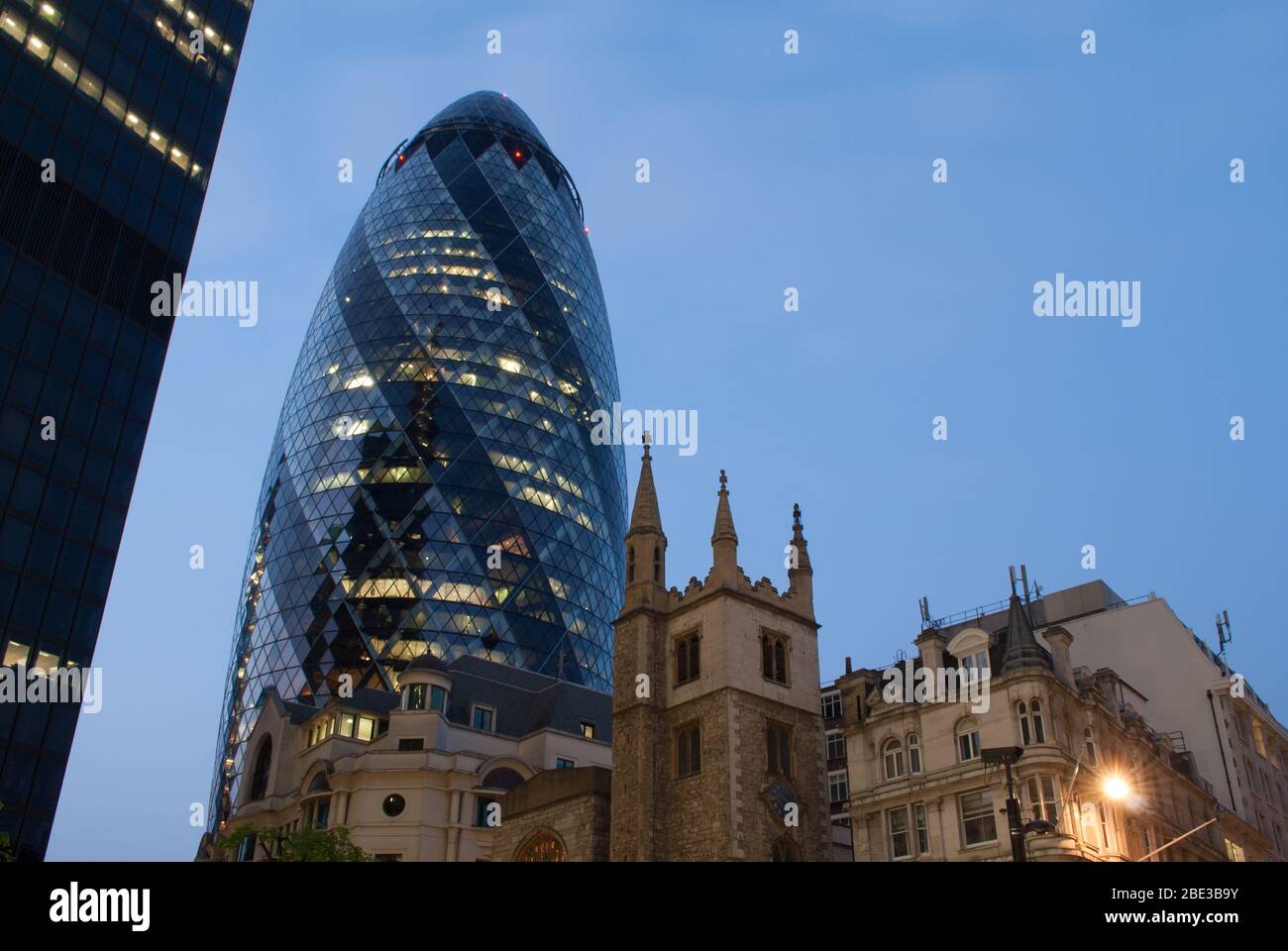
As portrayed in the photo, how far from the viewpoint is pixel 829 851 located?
53.5m

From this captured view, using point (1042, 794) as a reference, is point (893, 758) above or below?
above

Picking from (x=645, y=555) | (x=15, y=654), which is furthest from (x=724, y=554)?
(x=15, y=654)

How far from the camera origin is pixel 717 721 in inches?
2034

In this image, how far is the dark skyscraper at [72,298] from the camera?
5888 cm

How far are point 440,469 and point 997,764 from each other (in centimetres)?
8124

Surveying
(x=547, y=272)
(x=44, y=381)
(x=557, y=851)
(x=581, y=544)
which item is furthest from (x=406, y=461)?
(x=557, y=851)

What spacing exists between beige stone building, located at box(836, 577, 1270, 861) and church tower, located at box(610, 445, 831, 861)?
3.72 metres

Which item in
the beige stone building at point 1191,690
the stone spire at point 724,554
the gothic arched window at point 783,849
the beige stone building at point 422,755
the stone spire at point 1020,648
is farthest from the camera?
the beige stone building at point 422,755

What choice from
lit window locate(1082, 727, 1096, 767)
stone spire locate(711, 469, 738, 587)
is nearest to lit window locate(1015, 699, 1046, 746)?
lit window locate(1082, 727, 1096, 767)

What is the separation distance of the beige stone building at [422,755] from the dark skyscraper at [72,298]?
17.7 meters

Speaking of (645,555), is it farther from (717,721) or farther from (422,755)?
(422,755)

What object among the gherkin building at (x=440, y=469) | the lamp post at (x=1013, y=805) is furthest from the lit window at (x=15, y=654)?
the lamp post at (x=1013, y=805)

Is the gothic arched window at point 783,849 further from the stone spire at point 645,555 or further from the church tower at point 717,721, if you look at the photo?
the stone spire at point 645,555

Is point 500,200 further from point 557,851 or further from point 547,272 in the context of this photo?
point 557,851
